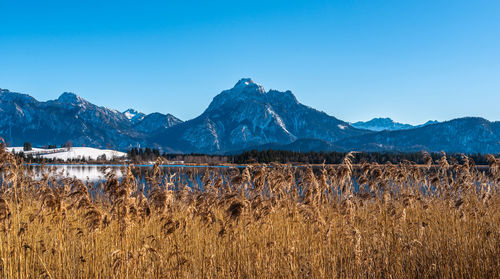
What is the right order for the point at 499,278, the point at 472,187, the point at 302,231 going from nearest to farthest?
1. the point at 499,278
2. the point at 302,231
3. the point at 472,187

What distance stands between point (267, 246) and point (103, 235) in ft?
11.6

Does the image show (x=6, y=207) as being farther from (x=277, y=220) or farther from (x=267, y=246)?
(x=277, y=220)

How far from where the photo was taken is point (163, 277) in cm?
528

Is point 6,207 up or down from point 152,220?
up

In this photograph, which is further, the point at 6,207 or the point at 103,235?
the point at 103,235

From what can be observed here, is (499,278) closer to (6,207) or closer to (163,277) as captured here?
(163,277)

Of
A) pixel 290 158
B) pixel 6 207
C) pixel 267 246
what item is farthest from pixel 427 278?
pixel 290 158

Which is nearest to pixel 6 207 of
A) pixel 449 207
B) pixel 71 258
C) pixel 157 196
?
pixel 71 258

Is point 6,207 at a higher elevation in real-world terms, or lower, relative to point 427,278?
higher

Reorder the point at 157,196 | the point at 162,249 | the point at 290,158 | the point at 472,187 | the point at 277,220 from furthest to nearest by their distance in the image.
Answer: the point at 290,158 < the point at 472,187 < the point at 277,220 < the point at 162,249 < the point at 157,196

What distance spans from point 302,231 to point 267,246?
1771 millimetres

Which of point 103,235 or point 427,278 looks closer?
point 427,278

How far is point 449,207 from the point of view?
9797 millimetres

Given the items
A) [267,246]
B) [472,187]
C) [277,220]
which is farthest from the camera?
[472,187]
